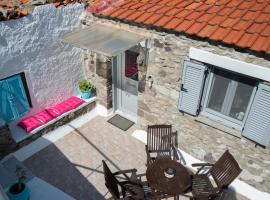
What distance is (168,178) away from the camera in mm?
5719

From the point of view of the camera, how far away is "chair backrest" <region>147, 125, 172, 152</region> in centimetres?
689

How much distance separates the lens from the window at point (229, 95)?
5754mm

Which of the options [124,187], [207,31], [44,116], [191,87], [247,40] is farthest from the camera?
[44,116]

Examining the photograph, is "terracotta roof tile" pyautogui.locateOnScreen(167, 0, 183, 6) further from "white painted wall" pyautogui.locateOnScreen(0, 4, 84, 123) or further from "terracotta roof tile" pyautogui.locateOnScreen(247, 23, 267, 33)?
"white painted wall" pyautogui.locateOnScreen(0, 4, 84, 123)

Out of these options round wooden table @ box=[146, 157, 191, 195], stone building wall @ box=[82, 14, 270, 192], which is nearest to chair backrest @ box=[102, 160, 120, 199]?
round wooden table @ box=[146, 157, 191, 195]

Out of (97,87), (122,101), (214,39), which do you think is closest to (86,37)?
(97,87)

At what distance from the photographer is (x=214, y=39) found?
5297 millimetres

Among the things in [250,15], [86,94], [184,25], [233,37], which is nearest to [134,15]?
[184,25]

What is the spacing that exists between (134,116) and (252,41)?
466cm

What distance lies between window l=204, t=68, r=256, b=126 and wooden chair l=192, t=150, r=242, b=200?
94 centimetres

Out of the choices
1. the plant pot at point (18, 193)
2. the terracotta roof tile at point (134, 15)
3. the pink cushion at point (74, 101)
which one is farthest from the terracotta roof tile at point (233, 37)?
the plant pot at point (18, 193)

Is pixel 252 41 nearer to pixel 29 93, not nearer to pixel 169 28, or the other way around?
pixel 169 28

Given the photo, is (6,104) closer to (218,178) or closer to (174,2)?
(174,2)

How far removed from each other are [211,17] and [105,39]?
104 inches
